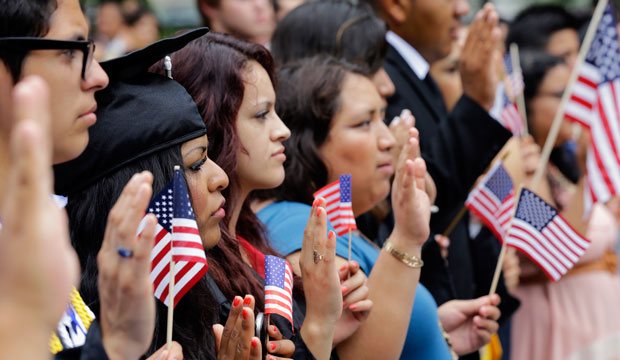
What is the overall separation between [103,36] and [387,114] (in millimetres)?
6869

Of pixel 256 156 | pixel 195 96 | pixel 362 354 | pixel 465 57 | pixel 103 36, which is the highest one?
pixel 195 96

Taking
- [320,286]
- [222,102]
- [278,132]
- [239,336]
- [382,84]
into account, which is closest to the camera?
[239,336]

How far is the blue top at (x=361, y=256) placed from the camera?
124 inches

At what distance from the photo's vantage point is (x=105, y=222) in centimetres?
231

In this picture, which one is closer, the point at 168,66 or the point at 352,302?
the point at 168,66

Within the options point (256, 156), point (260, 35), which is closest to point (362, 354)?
point (256, 156)

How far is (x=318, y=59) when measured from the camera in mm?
3756

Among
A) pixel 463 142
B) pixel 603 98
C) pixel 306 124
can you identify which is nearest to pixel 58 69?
pixel 306 124

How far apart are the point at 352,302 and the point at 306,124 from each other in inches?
36.6

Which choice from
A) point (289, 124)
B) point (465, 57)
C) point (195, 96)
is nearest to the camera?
point (195, 96)

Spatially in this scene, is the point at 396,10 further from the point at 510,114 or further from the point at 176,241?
the point at 176,241

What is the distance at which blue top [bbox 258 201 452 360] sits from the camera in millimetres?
3150

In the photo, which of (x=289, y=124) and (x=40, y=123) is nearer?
(x=40, y=123)

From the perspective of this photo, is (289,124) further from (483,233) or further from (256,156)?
(483,233)
